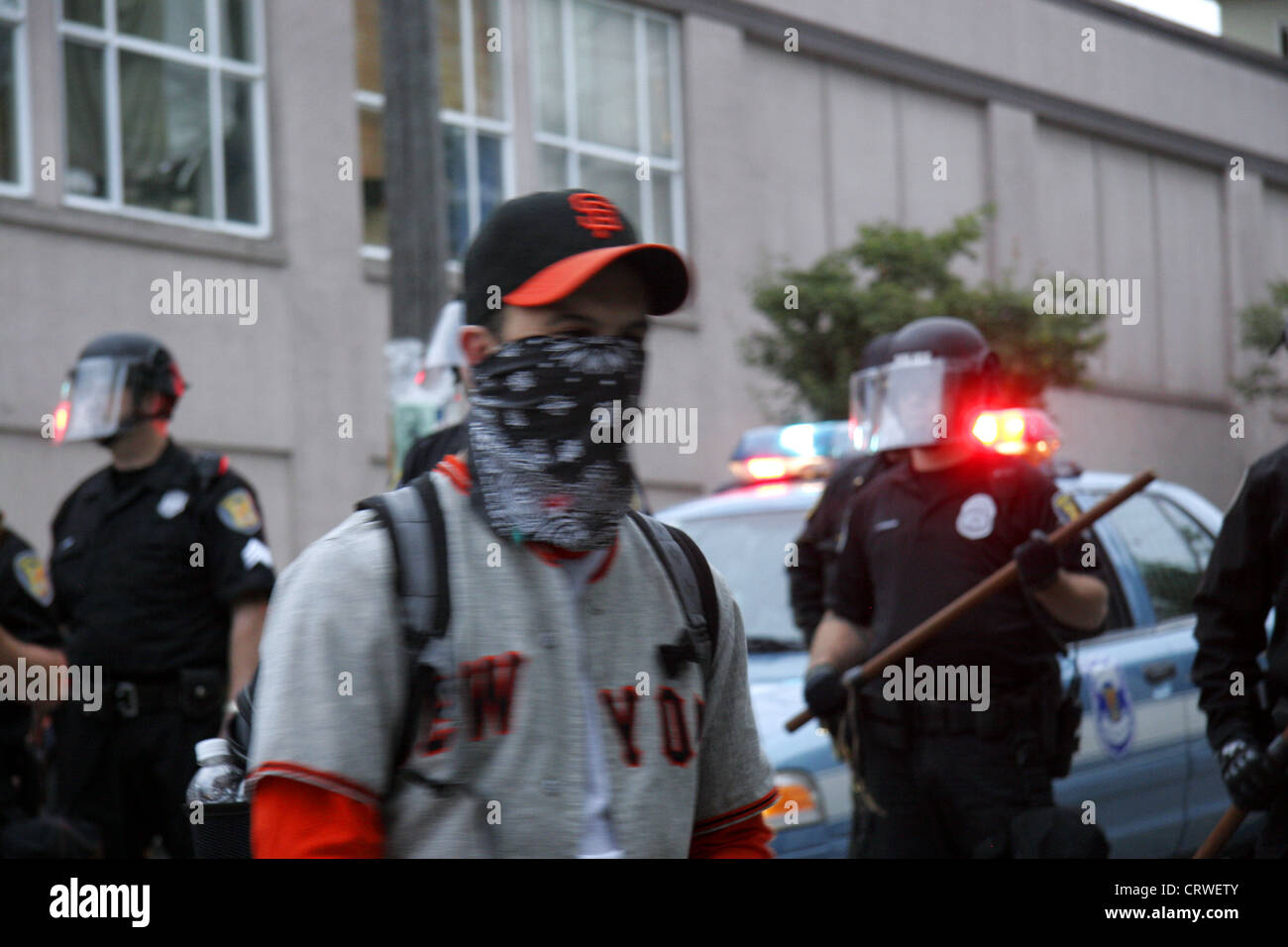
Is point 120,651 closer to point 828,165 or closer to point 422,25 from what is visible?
point 422,25

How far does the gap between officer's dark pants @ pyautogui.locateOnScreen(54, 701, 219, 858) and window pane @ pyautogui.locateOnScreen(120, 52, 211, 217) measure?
389 inches

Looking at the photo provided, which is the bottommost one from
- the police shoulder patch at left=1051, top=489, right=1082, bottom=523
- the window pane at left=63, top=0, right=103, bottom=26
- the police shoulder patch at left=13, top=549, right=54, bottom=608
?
the police shoulder patch at left=13, top=549, right=54, bottom=608

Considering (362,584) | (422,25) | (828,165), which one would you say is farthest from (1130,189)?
(362,584)

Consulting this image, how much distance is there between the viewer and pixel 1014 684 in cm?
506

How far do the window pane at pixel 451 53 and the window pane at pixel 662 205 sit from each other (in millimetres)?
2736

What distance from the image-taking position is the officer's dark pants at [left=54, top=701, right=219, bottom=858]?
560 centimetres

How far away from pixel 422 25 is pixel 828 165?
13512 millimetres

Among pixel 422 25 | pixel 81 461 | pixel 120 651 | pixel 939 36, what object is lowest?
pixel 120 651

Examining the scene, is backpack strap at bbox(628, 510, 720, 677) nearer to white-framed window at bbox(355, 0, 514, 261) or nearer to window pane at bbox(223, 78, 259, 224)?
window pane at bbox(223, 78, 259, 224)

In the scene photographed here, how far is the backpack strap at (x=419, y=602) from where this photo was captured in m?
2.05

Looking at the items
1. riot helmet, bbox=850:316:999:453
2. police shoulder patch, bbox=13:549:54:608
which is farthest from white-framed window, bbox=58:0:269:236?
riot helmet, bbox=850:316:999:453

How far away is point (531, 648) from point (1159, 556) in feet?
17.2

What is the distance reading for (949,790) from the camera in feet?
16.1

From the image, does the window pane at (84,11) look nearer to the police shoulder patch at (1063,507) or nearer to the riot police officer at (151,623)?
the riot police officer at (151,623)
